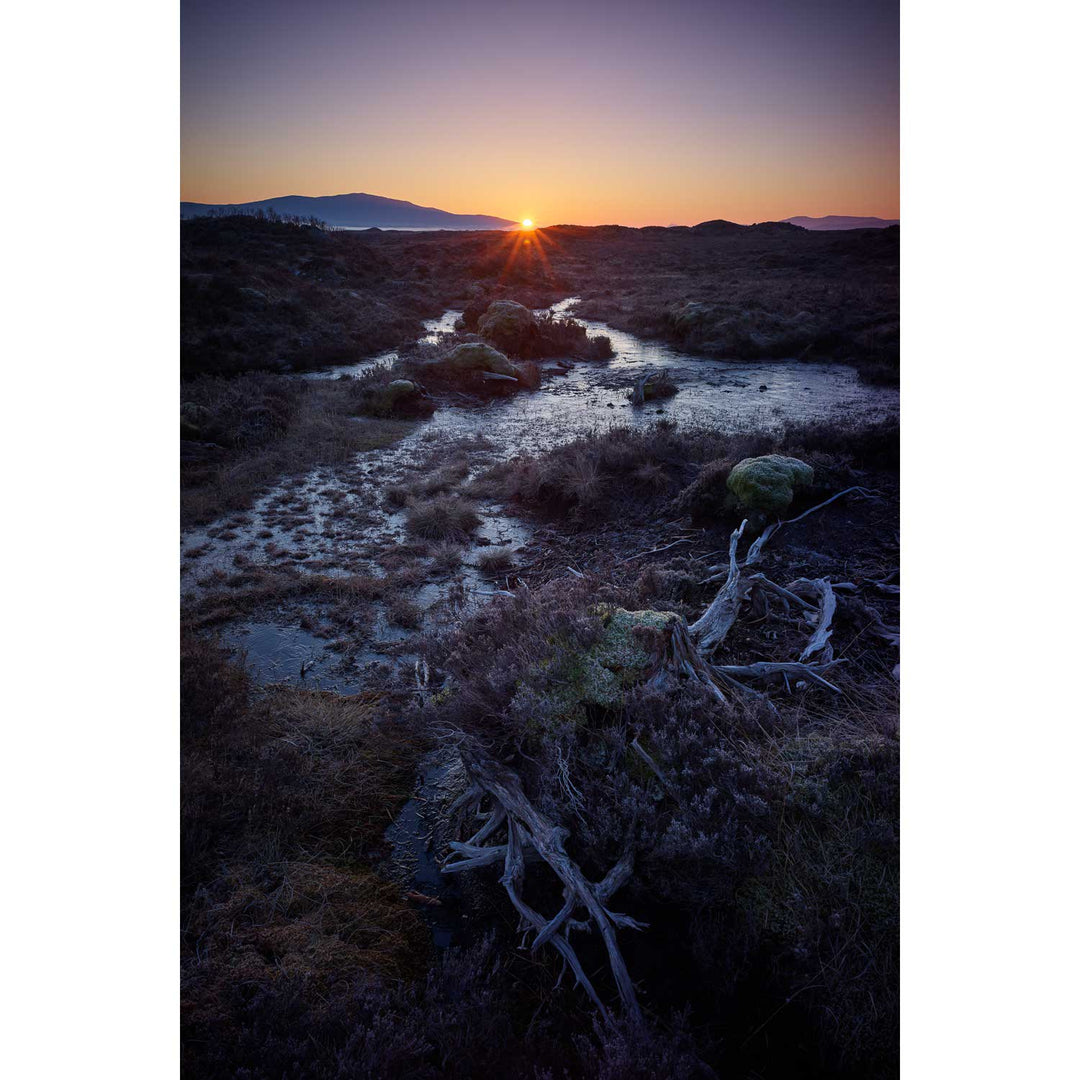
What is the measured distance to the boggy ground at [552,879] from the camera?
1.96 m

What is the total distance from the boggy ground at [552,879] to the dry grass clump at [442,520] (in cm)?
208

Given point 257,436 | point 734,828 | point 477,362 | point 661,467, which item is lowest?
point 734,828

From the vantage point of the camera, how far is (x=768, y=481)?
6.02 metres

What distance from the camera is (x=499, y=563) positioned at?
5.91 metres

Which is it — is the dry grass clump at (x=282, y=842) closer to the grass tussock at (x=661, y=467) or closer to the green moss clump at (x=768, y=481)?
the grass tussock at (x=661, y=467)

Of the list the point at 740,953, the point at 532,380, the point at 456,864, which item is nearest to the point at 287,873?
the point at 456,864

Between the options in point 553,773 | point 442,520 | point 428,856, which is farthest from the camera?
point 442,520

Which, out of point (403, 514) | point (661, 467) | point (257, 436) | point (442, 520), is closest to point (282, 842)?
point (442, 520)

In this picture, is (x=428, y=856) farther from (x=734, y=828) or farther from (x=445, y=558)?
(x=445, y=558)

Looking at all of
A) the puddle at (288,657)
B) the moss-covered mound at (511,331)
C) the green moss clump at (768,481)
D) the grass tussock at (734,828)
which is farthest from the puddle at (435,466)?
the green moss clump at (768,481)

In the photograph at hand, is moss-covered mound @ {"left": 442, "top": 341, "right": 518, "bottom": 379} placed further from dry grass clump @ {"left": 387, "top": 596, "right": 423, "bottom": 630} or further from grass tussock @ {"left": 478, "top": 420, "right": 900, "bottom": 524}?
dry grass clump @ {"left": 387, "top": 596, "right": 423, "bottom": 630}

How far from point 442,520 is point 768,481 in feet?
11.1

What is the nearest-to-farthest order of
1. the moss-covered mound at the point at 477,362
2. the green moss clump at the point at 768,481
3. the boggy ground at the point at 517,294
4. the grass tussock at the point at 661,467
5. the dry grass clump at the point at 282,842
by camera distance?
the dry grass clump at the point at 282,842 → the green moss clump at the point at 768,481 → the grass tussock at the point at 661,467 → the moss-covered mound at the point at 477,362 → the boggy ground at the point at 517,294

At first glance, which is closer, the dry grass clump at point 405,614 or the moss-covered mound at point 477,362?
the dry grass clump at point 405,614
